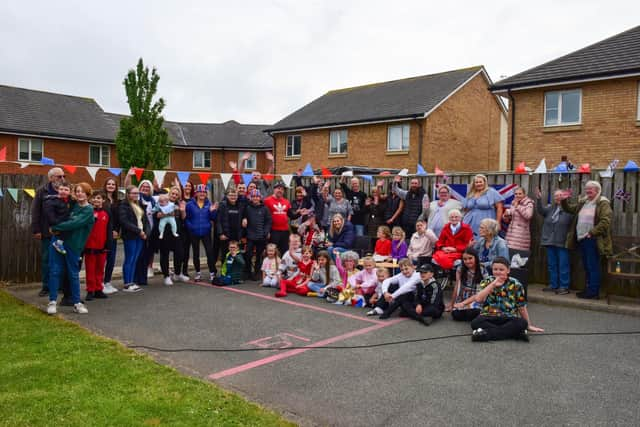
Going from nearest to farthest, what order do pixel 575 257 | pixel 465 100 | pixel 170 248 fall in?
1. pixel 575 257
2. pixel 170 248
3. pixel 465 100

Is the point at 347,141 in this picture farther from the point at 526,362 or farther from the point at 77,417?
the point at 77,417

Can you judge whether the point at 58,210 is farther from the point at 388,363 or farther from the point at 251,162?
the point at 251,162

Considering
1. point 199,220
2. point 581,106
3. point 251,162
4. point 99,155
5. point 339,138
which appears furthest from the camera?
point 251,162

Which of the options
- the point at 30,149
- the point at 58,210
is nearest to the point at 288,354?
the point at 58,210

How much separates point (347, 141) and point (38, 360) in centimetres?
2173

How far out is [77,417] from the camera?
394cm

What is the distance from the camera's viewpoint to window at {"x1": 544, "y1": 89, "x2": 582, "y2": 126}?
17031 millimetres

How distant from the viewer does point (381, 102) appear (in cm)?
2628

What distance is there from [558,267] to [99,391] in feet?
26.2

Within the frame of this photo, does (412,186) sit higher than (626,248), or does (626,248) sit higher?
(412,186)

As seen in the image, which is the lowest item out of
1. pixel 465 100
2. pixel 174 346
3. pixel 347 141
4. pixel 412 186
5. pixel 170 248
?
pixel 174 346

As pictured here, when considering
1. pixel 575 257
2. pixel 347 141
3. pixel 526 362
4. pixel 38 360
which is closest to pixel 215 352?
pixel 38 360

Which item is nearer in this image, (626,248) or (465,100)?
(626,248)

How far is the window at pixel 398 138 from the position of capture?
78.0 ft
